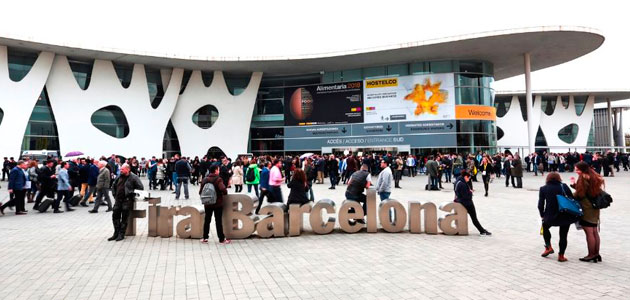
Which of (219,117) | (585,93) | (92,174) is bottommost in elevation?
(92,174)

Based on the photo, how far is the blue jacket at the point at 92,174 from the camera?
13156mm

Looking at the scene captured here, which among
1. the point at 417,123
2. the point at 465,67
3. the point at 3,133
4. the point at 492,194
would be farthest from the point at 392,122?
the point at 3,133

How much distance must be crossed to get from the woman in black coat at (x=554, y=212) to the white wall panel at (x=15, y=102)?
1298 inches

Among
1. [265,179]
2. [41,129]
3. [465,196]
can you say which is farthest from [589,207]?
[41,129]

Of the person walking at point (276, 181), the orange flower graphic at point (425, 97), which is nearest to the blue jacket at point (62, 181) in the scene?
the person walking at point (276, 181)

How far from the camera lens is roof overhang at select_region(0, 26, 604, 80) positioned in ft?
91.6

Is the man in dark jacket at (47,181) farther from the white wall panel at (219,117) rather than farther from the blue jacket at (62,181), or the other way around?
the white wall panel at (219,117)

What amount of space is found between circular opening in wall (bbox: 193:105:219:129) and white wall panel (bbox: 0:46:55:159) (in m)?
12.2

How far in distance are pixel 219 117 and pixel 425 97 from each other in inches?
736

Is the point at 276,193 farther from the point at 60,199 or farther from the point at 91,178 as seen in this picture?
the point at 60,199

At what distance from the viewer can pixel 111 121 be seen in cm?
3300

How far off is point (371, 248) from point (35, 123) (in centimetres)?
3178

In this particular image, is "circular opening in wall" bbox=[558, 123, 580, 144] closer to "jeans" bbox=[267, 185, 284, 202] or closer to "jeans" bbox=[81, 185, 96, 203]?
"jeans" bbox=[267, 185, 284, 202]

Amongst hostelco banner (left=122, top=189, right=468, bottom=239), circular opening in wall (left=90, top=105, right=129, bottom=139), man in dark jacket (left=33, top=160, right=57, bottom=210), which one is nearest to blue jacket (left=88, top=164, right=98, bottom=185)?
man in dark jacket (left=33, top=160, right=57, bottom=210)
